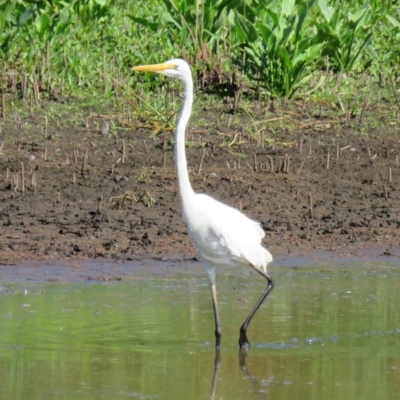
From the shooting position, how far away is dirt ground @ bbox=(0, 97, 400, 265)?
7.75 meters

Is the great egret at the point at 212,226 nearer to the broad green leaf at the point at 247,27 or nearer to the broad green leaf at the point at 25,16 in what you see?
the broad green leaf at the point at 247,27

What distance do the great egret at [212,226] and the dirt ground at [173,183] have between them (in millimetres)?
1656

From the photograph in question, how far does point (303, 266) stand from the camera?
7391 mm

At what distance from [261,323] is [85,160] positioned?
3269 mm

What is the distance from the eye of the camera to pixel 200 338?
5797 mm

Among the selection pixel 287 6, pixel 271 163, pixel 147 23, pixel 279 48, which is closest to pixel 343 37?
pixel 287 6

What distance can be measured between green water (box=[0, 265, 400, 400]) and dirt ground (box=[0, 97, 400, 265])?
27.1 inches

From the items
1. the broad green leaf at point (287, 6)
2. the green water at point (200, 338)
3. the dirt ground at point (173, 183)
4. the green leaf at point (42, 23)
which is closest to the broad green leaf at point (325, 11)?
the broad green leaf at point (287, 6)

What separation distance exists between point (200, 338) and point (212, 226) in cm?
60

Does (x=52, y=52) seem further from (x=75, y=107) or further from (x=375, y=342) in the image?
(x=375, y=342)

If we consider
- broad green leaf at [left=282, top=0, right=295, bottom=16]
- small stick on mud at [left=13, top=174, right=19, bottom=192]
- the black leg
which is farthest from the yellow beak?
broad green leaf at [left=282, top=0, right=295, bottom=16]

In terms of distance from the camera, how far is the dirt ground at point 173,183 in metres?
7.75

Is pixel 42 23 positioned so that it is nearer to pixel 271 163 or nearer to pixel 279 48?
pixel 279 48

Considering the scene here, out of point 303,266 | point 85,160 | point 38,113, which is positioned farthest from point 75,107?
point 303,266
